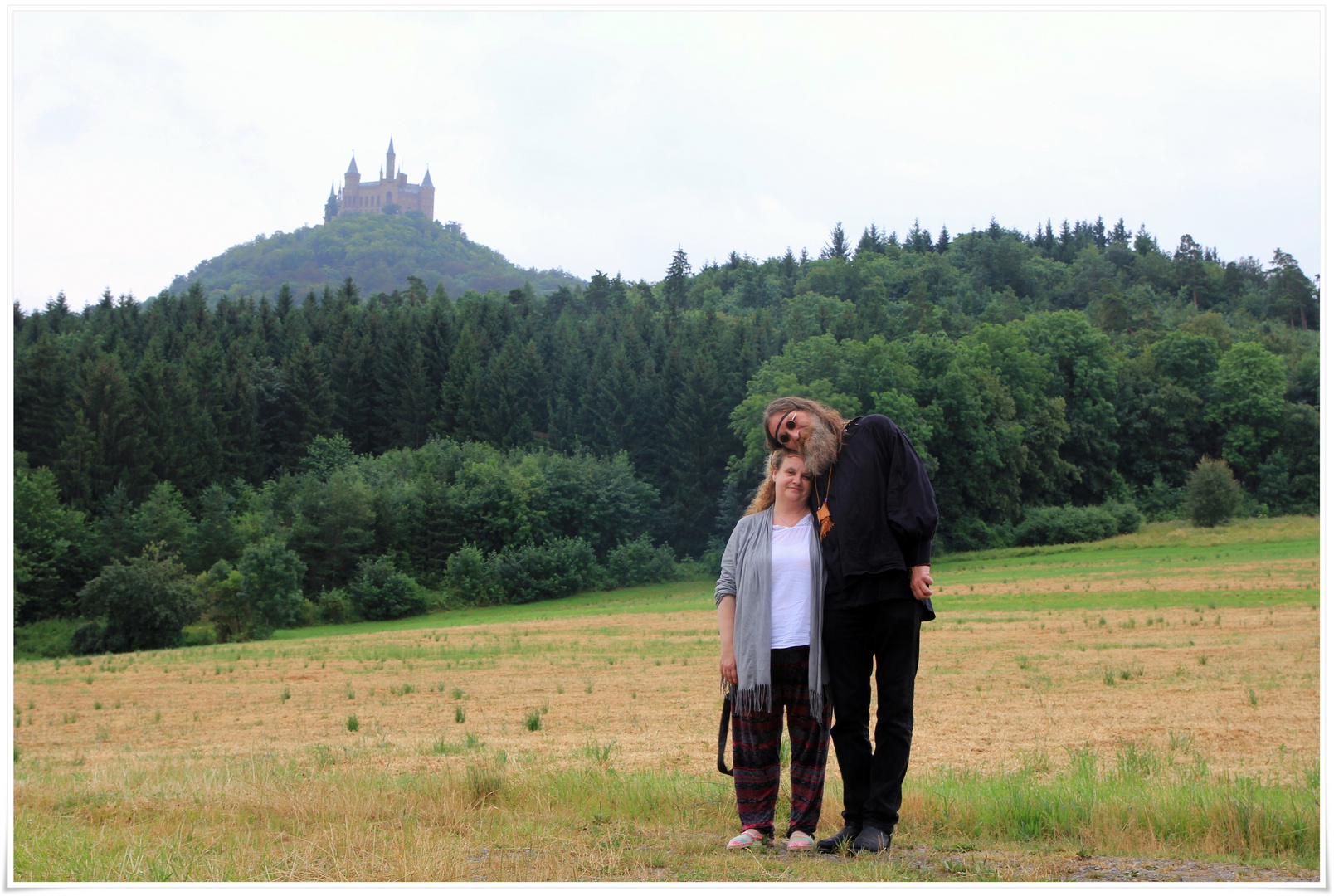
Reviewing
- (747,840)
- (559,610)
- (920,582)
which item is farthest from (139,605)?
(920,582)

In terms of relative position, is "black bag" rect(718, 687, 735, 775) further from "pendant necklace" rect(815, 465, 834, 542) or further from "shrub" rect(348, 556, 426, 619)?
"shrub" rect(348, 556, 426, 619)

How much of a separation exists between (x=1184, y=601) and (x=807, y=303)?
8176 cm

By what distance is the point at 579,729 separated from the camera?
14898 mm

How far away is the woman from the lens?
4742 mm

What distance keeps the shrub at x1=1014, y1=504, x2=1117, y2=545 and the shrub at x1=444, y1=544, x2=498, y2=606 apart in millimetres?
32515

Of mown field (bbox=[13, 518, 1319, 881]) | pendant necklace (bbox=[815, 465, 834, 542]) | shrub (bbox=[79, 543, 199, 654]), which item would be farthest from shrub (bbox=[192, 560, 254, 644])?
pendant necklace (bbox=[815, 465, 834, 542])

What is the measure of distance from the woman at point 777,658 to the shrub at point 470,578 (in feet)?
197

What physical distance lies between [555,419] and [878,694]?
289 ft

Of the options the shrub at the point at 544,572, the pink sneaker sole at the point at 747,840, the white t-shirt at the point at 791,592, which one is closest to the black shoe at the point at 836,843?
the pink sneaker sole at the point at 747,840

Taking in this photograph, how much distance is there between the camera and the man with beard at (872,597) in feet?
15.1

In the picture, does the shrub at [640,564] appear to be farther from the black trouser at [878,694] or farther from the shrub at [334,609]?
the black trouser at [878,694]

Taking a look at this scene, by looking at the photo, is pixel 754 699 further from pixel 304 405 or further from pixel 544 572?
pixel 304 405
